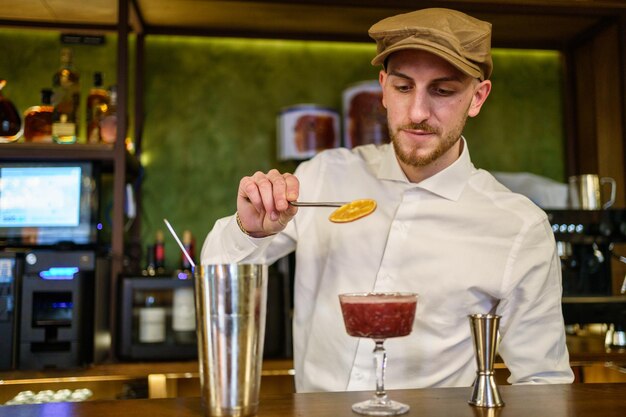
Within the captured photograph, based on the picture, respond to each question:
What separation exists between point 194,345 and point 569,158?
201 centimetres

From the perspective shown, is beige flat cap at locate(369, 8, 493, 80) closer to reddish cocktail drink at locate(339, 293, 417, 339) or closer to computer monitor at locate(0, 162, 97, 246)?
reddish cocktail drink at locate(339, 293, 417, 339)

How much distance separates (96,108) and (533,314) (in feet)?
6.32

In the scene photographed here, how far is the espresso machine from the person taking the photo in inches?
104

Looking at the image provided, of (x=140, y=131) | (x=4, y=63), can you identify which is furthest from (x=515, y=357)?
(x=4, y=63)

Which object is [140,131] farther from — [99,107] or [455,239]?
[455,239]

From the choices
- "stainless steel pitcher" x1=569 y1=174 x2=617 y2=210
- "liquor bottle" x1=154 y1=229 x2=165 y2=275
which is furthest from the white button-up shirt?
"stainless steel pitcher" x1=569 y1=174 x2=617 y2=210

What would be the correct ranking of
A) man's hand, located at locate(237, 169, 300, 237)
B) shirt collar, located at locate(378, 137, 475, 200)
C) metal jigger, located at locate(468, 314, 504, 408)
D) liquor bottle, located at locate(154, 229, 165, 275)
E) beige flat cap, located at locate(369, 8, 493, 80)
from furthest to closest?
liquor bottle, located at locate(154, 229, 165, 275), shirt collar, located at locate(378, 137, 475, 200), beige flat cap, located at locate(369, 8, 493, 80), man's hand, located at locate(237, 169, 300, 237), metal jigger, located at locate(468, 314, 504, 408)

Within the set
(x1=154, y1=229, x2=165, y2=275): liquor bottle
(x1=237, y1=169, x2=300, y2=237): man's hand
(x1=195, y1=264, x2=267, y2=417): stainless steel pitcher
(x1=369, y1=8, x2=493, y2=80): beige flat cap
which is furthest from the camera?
(x1=154, y1=229, x2=165, y2=275): liquor bottle

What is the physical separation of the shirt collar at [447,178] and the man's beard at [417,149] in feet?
0.40

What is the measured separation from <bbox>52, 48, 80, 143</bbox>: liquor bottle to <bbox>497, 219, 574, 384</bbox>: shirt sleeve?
1722 millimetres

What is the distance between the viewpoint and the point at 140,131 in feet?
9.57

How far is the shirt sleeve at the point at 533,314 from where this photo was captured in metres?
1.45

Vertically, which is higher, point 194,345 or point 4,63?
point 4,63

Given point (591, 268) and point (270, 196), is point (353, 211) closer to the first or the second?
point (270, 196)
